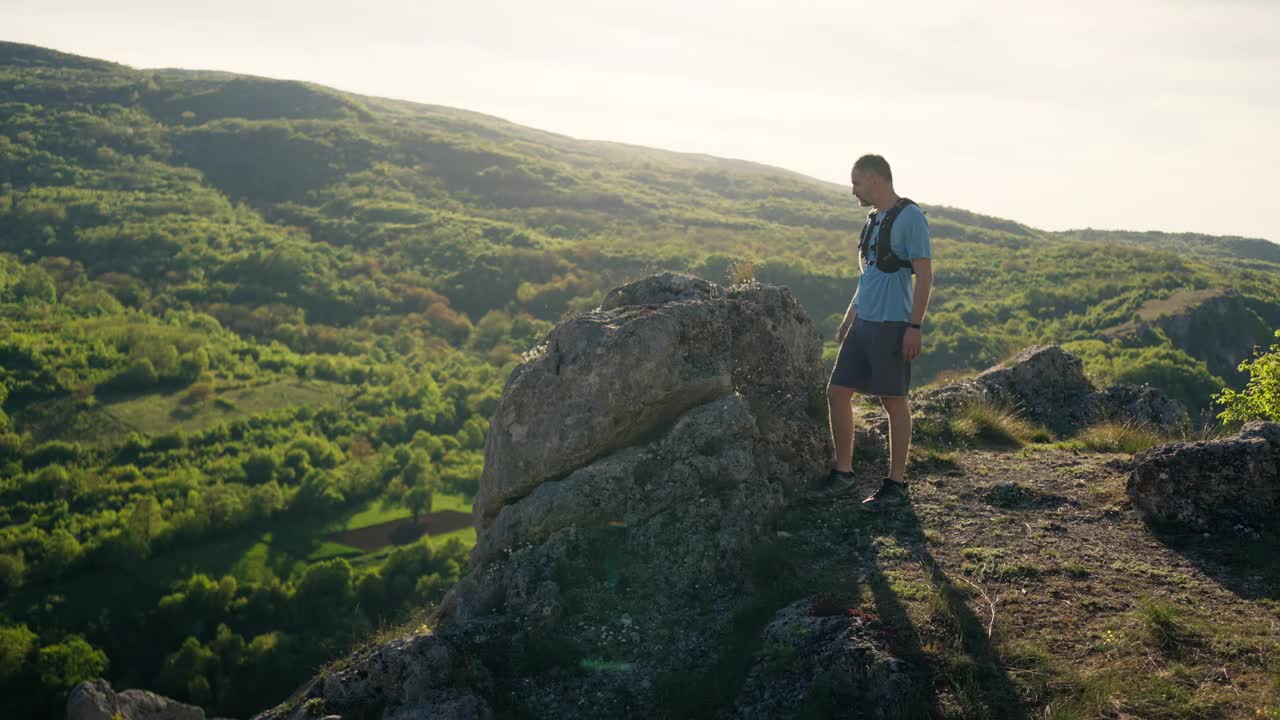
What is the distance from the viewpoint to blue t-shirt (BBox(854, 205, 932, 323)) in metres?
6.54

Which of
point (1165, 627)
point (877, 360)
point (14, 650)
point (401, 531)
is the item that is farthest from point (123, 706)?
point (401, 531)

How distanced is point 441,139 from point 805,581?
20173 cm

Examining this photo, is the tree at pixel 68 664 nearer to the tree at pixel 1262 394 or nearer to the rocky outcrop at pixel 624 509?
the rocky outcrop at pixel 624 509

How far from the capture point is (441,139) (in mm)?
193125

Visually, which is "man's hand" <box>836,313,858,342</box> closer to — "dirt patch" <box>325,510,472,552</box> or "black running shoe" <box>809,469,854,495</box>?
"black running shoe" <box>809,469,854,495</box>

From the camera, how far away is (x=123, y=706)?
68.7 ft

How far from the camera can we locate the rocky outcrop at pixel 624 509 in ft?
18.3

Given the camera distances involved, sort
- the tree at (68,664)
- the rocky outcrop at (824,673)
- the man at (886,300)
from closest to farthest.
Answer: the rocky outcrop at (824,673) → the man at (886,300) → the tree at (68,664)

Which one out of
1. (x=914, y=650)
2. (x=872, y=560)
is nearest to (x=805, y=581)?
(x=872, y=560)

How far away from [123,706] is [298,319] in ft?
374

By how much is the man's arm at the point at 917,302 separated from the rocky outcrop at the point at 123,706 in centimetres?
2084

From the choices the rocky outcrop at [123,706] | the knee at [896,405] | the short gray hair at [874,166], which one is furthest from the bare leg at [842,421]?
the rocky outcrop at [123,706]

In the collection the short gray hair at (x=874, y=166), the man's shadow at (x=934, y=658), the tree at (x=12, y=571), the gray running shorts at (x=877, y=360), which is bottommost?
the tree at (x=12, y=571)

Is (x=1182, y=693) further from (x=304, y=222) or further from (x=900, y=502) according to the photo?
(x=304, y=222)
